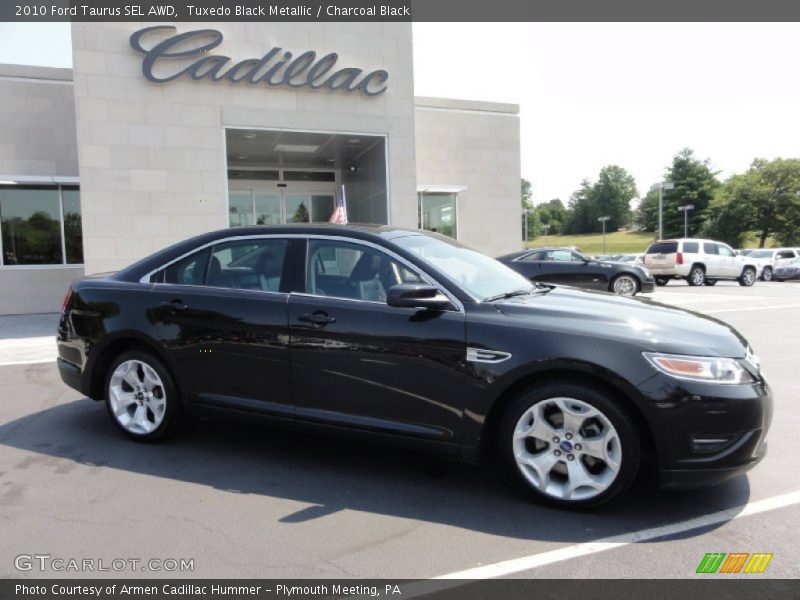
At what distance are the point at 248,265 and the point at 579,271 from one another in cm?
1311

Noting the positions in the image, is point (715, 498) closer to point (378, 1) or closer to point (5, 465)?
point (5, 465)

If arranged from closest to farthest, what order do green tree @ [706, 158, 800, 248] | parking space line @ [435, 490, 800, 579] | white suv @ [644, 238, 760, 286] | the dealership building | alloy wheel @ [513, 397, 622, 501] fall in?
1. parking space line @ [435, 490, 800, 579]
2. alloy wheel @ [513, 397, 622, 501]
3. the dealership building
4. white suv @ [644, 238, 760, 286]
5. green tree @ [706, 158, 800, 248]

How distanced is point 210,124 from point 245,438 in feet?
32.6

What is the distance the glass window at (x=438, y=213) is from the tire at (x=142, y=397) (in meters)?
13.4

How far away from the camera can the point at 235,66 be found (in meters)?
12.6

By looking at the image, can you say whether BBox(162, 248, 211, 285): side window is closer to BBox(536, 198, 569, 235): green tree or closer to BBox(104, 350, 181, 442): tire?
BBox(104, 350, 181, 442): tire

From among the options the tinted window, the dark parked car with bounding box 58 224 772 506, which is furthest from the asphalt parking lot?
the tinted window

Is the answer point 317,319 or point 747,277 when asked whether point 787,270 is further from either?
point 317,319

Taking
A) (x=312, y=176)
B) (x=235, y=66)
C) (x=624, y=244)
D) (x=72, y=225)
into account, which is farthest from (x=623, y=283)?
(x=624, y=244)

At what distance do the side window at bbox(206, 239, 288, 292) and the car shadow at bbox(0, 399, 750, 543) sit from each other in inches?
49.2

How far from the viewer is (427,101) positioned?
17359mm

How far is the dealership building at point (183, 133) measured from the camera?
11984mm

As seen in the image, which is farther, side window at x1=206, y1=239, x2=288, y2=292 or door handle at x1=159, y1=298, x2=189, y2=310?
door handle at x1=159, y1=298, x2=189, y2=310

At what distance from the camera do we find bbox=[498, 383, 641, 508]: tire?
311 centimetres
